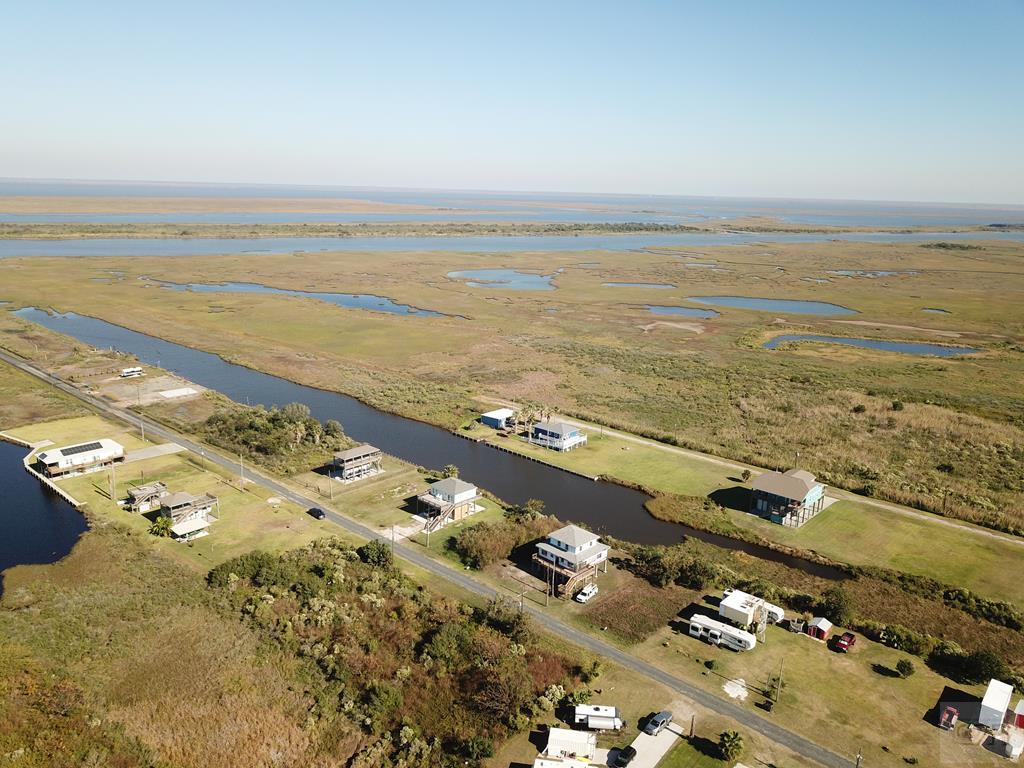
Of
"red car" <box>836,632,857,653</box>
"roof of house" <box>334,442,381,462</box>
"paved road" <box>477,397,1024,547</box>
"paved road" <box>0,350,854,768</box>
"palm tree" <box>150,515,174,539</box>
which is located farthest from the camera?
"roof of house" <box>334,442,381,462</box>

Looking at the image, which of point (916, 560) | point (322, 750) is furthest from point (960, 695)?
point (322, 750)

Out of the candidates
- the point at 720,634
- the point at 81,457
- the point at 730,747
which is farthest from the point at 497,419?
the point at 730,747

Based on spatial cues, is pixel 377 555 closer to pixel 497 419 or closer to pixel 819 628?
pixel 819 628

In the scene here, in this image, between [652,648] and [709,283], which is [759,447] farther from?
[709,283]

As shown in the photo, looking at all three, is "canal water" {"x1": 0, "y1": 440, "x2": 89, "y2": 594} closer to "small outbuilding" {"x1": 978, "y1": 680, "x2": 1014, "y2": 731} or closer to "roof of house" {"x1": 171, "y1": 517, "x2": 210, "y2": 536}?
"roof of house" {"x1": 171, "y1": 517, "x2": 210, "y2": 536}

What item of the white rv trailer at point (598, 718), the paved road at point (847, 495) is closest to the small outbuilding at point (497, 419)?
the paved road at point (847, 495)

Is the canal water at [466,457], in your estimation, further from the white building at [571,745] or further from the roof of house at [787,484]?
the white building at [571,745]

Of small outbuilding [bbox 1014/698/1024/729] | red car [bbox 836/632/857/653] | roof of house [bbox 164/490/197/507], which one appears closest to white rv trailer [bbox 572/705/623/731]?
red car [bbox 836/632/857/653]
